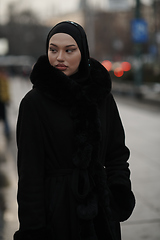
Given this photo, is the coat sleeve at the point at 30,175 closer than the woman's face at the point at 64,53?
Yes

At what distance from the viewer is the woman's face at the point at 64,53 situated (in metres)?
2.45

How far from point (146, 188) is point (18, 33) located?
92821 mm

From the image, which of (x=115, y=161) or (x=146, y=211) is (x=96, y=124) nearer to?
(x=115, y=161)

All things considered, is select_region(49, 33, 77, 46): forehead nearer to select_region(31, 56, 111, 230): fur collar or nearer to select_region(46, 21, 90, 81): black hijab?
select_region(46, 21, 90, 81): black hijab

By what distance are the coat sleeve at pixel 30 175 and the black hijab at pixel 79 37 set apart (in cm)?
36

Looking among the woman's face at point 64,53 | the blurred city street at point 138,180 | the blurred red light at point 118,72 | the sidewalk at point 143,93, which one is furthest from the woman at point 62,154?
the blurred red light at point 118,72

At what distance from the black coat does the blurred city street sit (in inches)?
79.4

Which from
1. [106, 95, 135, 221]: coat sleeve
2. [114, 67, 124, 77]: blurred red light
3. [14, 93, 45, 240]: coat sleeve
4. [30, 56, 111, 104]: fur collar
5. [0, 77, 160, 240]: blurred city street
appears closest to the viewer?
[14, 93, 45, 240]: coat sleeve

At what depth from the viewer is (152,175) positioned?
6633 mm

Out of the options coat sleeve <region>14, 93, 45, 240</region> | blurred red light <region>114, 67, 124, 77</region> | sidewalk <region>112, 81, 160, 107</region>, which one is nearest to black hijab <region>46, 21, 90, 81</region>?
coat sleeve <region>14, 93, 45, 240</region>

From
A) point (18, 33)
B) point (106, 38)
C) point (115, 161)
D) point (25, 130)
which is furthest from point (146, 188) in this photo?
point (18, 33)

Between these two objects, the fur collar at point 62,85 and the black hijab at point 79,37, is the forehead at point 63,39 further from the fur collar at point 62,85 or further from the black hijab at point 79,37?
the fur collar at point 62,85

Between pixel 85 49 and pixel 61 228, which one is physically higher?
pixel 85 49

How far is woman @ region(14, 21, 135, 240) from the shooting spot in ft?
7.62
